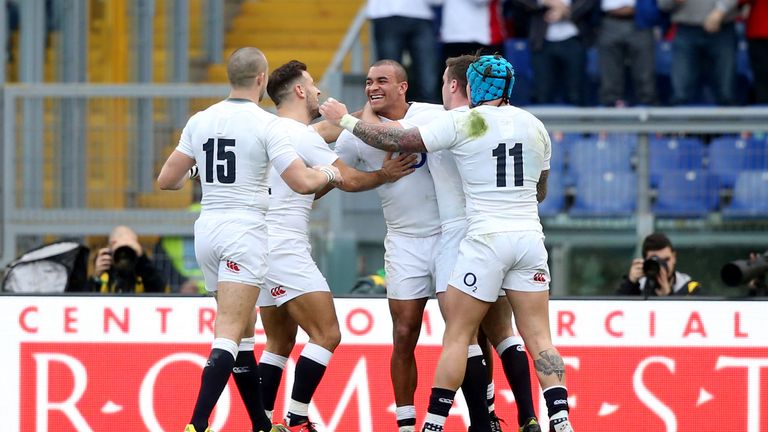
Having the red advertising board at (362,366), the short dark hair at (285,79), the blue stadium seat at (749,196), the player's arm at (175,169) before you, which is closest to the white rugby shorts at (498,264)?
the short dark hair at (285,79)

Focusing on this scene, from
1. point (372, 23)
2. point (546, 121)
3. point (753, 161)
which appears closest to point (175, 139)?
point (372, 23)

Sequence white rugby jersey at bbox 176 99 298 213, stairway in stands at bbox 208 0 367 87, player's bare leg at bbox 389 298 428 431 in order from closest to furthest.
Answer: white rugby jersey at bbox 176 99 298 213, player's bare leg at bbox 389 298 428 431, stairway in stands at bbox 208 0 367 87

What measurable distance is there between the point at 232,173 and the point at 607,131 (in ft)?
19.4

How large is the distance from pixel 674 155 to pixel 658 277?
2.74 m

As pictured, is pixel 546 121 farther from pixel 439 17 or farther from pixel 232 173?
pixel 232 173

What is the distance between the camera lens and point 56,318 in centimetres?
1120

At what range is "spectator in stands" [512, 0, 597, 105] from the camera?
1455 centimetres

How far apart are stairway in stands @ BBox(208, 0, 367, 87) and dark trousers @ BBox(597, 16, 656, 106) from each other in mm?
4709

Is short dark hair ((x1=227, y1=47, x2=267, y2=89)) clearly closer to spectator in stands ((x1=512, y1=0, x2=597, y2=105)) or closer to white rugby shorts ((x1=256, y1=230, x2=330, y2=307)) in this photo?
white rugby shorts ((x1=256, y1=230, x2=330, y2=307))

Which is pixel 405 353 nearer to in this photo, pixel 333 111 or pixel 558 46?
pixel 333 111

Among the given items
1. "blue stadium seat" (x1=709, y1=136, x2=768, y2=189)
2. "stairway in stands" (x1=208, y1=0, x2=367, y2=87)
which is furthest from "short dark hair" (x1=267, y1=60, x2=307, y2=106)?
"stairway in stands" (x1=208, y1=0, x2=367, y2=87)

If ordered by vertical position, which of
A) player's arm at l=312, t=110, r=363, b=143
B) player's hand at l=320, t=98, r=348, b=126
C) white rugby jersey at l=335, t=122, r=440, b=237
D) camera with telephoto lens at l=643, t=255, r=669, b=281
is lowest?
camera with telephoto lens at l=643, t=255, r=669, b=281

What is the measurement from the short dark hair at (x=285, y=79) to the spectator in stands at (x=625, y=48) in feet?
17.6

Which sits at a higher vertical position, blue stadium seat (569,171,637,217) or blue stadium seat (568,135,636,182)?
blue stadium seat (568,135,636,182)
